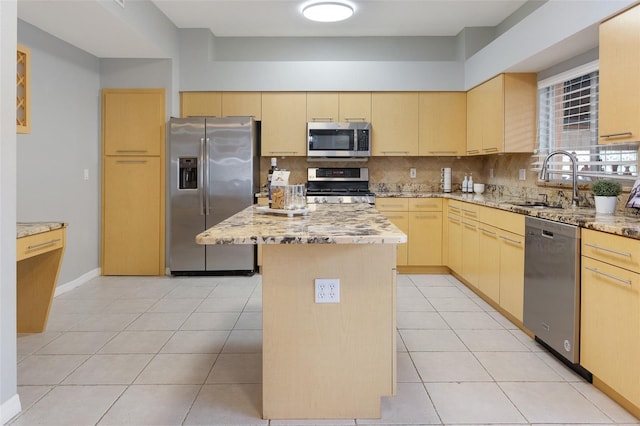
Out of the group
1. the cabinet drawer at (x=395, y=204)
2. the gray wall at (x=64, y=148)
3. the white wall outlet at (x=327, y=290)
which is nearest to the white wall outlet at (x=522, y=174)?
the cabinet drawer at (x=395, y=204)

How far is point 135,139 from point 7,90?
283cm

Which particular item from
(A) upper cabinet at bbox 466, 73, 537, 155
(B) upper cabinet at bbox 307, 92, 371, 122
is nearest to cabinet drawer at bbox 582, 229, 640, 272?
(A) upper cabinet at bbox 466, 73, 537, 155

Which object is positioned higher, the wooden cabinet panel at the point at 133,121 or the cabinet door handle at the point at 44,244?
the wooden cabinet panel at the point at 133,121

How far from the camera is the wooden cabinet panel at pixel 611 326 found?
1.98 m

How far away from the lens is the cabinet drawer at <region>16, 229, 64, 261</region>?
2533 mm

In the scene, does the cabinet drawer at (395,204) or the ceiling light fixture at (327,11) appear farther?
the cabinet drawer at (395,204)

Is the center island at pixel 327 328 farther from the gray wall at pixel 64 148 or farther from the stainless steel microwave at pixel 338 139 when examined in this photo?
the stainless steel microwave at pixel 338 139

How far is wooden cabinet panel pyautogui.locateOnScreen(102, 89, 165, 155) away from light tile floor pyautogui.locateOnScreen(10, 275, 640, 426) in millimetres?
1712

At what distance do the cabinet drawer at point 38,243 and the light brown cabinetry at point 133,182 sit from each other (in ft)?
6.22

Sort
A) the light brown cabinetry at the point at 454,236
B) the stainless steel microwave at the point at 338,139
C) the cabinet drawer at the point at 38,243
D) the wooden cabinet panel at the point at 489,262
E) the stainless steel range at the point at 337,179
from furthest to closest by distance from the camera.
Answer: the stainless steel range at the point at 337,179 → the stainless steel microwave at the point at 338,139 → the light brown cabinetry at the point at 454,236 → the wooden cabinet panel at the point at 489,262 → the cabinet drawer at the point at 38,243

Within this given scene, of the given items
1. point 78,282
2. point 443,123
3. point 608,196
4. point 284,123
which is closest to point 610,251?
point 608,196

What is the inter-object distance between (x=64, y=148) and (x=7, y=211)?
2.43m

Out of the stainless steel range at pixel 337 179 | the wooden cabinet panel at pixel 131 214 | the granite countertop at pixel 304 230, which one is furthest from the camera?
the stainless steel range at pixel 337 179

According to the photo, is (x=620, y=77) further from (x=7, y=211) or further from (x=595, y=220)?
(x=7, y=211)
